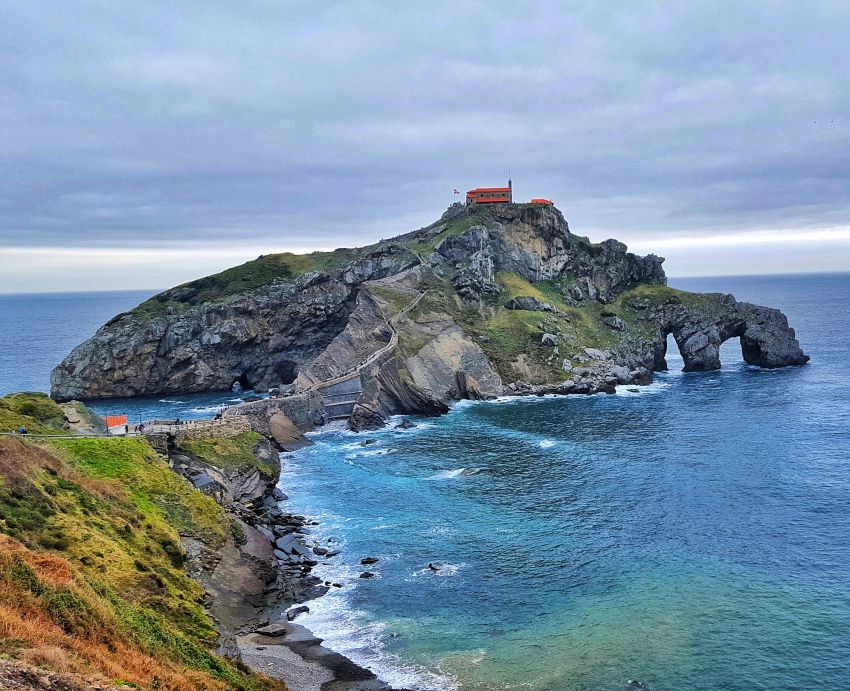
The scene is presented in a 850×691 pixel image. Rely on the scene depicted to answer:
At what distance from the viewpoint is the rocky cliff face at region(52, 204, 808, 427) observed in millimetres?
115562

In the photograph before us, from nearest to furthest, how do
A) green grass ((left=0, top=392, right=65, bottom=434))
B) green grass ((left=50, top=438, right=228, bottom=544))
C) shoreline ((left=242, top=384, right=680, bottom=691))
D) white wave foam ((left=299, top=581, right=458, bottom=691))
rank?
shoreline ((left=242, top=384, right=680, bottom=691))
white wave foam ((left=299, top=581, right=458, bottom=691))
green grass ((left=50, top=438, right=228, bottom=544))
green grass ((left=0, top=392, right=65, bottom=434))

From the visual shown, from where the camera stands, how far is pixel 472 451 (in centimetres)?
8294

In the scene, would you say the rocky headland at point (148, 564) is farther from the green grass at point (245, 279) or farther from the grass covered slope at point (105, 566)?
the green grass at point (245, 279)

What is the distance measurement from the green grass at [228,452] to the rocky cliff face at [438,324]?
98.9 ft

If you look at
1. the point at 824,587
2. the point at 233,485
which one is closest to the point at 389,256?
the point at 233,485

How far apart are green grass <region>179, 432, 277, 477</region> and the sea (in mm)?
4813

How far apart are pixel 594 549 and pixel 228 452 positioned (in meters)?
38.4

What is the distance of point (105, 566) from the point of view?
35.1 meters

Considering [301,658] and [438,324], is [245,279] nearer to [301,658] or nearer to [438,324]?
[438,324]

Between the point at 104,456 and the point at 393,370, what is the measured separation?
57.4 m

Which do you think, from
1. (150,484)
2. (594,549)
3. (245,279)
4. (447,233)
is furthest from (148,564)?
(447,233)

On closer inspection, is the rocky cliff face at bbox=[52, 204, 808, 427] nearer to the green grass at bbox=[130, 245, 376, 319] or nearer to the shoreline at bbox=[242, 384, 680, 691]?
the green grass at bbox=[130, 245, 376, 319]

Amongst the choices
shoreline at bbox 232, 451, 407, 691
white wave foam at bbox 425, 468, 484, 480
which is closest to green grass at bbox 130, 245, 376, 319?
white wave foam at bbox 425, 468, 484, 480

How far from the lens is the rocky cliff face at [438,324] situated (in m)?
116
